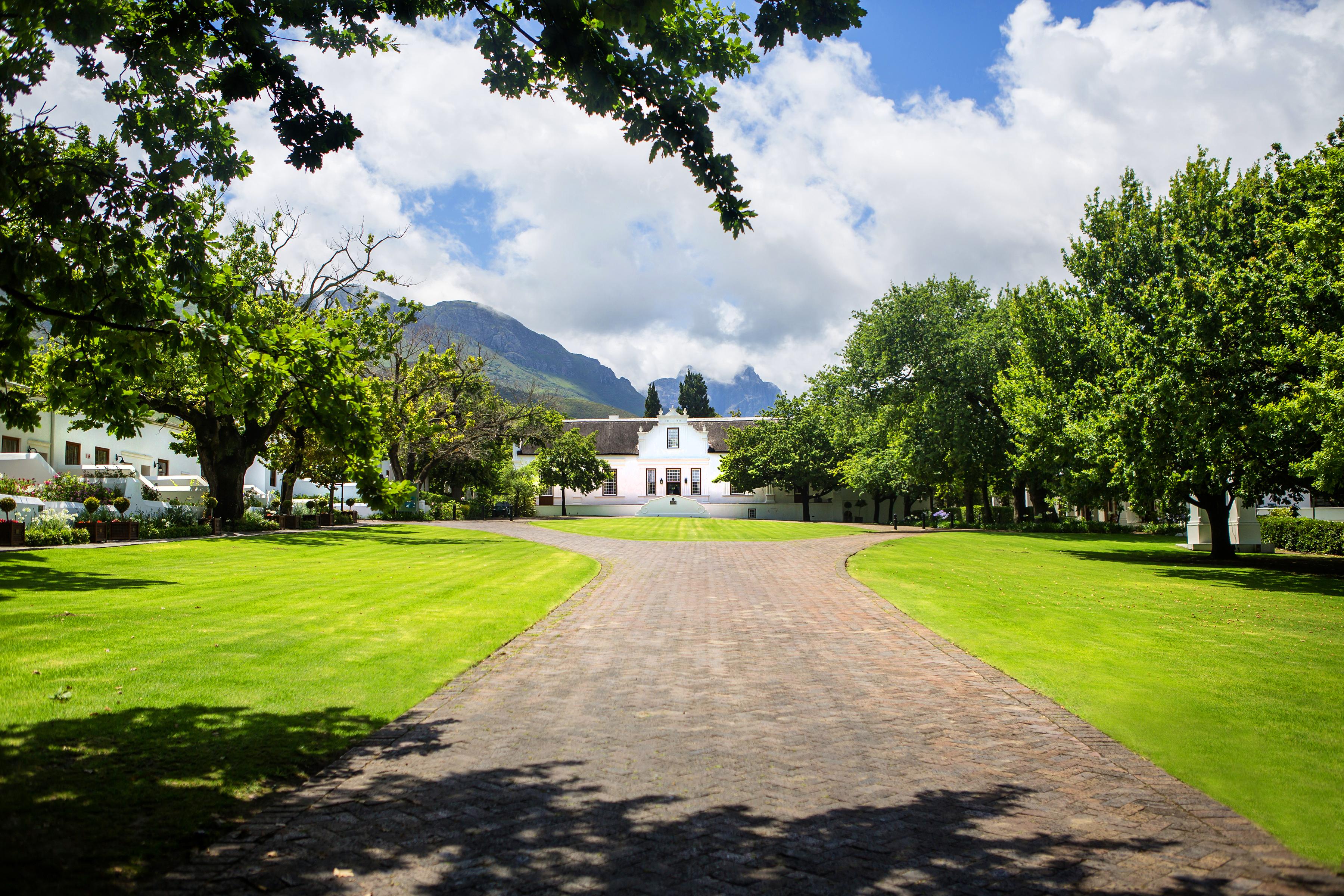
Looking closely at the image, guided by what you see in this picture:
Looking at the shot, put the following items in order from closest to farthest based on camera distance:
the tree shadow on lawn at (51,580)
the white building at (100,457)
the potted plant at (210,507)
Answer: the tree shadow on lawn at (51,580), the potted plant at (210,507), the white building at (100,457)

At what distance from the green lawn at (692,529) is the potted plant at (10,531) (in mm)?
20201

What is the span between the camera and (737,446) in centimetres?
6788

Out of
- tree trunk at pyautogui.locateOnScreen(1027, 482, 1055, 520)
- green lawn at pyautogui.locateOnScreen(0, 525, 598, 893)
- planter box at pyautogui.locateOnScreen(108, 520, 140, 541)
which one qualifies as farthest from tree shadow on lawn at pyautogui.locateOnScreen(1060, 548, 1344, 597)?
planter box at pyautogui.locateOnScreen(108, 520, 140, 541)

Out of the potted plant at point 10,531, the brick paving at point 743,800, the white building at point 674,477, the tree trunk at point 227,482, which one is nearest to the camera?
the brick paving at point 743,800

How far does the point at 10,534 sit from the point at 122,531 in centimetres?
342

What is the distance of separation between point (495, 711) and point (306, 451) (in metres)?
32.1

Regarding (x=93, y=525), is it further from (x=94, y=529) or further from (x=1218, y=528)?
(x=1218, y=528)

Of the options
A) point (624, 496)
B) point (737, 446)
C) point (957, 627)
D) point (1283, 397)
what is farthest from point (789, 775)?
point (624, 496)

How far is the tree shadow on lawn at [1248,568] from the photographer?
1794cm

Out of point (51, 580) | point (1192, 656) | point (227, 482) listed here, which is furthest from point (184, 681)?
point (227, 482)

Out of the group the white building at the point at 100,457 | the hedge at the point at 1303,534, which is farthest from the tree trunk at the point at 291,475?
the hedge at the point at 1303,534

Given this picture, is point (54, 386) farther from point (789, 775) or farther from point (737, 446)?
point (737, 446)

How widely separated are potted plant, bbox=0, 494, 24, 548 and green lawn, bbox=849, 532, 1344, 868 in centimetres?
2067

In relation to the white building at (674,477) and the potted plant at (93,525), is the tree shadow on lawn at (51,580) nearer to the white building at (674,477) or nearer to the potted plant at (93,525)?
the potted plant at (93,525)
